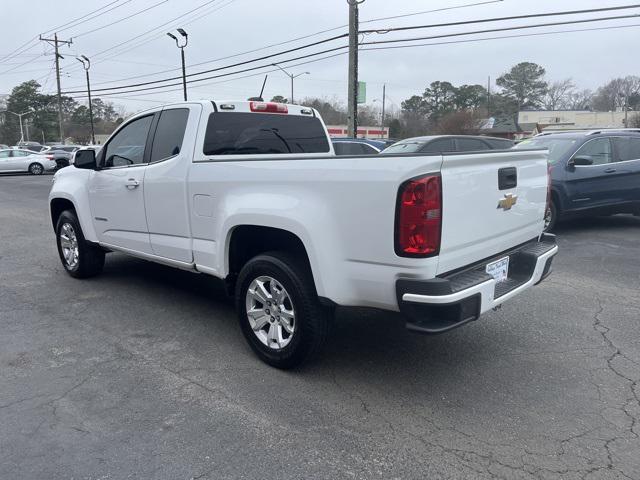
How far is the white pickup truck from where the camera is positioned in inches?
121

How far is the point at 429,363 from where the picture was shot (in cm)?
403

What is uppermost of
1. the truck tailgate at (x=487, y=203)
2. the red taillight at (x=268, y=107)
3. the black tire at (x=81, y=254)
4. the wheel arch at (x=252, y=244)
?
the red taillight at (x=268, y=107)

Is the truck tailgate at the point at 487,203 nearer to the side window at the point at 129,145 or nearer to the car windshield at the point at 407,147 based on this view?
the side window at the point at 129,145

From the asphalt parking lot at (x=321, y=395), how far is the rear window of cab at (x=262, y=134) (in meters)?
1.61

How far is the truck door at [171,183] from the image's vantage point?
4.51 metres

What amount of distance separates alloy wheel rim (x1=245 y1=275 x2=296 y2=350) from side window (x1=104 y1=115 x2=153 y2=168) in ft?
6.73

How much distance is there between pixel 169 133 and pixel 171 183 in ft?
1.85

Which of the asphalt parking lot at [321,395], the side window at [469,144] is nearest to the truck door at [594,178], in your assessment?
the side window at [469,144]

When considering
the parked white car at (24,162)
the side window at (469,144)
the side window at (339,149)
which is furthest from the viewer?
the parked white car at (24,162)

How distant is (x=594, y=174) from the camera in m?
8.92

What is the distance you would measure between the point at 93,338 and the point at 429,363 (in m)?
2.80

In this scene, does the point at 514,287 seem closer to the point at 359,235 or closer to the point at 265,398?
the point at 359,235

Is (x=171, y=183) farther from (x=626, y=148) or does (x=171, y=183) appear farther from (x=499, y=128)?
(x=499, y=128)

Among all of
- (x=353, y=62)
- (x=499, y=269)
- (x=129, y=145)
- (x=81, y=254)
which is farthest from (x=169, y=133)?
(x=353, y=62)
